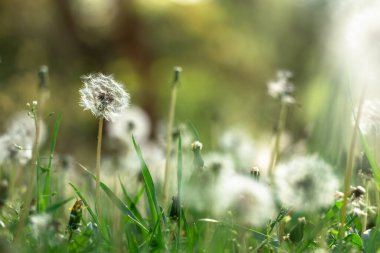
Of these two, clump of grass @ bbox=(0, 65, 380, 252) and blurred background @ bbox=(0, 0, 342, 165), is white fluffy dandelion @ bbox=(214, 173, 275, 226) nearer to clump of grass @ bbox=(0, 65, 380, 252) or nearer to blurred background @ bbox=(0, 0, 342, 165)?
clump of grass @ bbox=(0, 65, 380, 252)

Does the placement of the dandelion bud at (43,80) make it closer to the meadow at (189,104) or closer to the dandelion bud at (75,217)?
the meadow at (189,104)

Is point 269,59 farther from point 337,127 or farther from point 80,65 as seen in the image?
point 337,127

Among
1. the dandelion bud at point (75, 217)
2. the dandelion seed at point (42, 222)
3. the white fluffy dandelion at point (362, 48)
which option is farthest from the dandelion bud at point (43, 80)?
the white fluffy dandelion at point (362, 48)

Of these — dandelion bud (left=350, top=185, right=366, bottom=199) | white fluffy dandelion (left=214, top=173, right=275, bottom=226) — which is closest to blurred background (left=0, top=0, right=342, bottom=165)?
dandelion bud (left=350, top=185, right=366, bottom=199)

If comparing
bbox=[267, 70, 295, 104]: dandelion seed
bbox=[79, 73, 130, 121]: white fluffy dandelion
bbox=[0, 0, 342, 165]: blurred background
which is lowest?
bbox=[79, 73, 130, 121]: white fluffy dandelion

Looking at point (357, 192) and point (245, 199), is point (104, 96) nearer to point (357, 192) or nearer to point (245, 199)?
point (245, 199)

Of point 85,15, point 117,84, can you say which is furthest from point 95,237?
point 85,15

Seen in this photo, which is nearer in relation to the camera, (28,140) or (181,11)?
(28,140)
